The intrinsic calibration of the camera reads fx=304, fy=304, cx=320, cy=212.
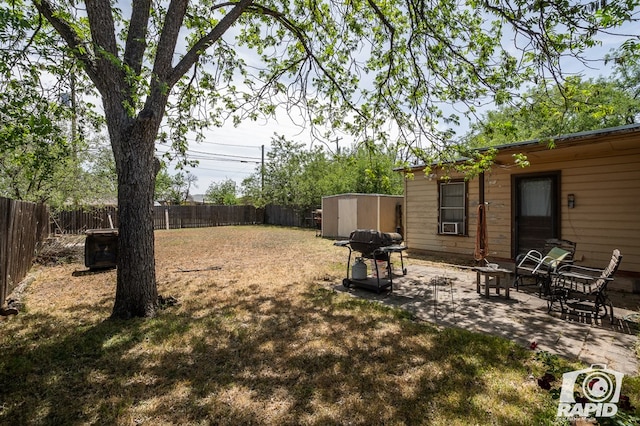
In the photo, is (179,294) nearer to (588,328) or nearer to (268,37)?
(268,37)

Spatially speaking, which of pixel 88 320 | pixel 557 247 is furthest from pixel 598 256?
pixel 88 320

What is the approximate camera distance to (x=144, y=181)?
12.8 feet

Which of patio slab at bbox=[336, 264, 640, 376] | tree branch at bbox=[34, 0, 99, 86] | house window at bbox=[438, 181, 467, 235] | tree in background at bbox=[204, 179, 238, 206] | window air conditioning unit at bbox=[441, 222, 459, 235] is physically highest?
tree in background at bbox=[204, 179, 238, 206]

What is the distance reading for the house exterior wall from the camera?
538cm

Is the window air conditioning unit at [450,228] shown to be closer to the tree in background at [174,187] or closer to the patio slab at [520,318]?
the patio slab at [520,318]

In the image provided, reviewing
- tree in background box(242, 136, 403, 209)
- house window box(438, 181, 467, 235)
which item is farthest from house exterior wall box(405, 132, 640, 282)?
tree in background box(242, 136, 403, 209)

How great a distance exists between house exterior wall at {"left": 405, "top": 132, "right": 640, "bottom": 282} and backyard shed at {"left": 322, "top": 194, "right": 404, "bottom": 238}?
20.1 ft

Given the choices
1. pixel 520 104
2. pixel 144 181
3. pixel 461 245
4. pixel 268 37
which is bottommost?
pixel 461 245

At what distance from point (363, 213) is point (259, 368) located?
10876 mm

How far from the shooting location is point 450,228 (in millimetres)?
8391

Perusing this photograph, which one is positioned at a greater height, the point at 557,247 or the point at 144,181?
the point at 144,181

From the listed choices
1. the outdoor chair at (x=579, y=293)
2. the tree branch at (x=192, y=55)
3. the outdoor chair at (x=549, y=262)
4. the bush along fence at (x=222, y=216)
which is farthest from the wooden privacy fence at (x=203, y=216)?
the outdoor chair at (x=579, y=293)

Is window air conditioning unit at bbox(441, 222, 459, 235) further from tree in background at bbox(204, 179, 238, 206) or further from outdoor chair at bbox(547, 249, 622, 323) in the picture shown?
tree in background at bbox(204, 179, 238, 206)

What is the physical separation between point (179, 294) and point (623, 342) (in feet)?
18.9
